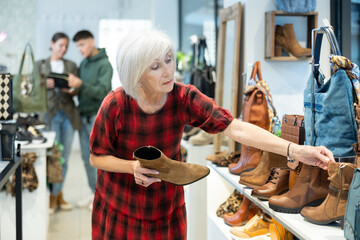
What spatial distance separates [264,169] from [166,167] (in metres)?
0.71

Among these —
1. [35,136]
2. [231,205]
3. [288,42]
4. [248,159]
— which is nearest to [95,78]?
[35,136]

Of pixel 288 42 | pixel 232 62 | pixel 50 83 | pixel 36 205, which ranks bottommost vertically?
pixel 36 205

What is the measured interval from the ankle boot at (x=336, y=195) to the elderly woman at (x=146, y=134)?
13 cm

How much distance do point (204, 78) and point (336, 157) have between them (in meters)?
2.38

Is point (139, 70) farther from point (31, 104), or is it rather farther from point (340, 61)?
point (31, 104)

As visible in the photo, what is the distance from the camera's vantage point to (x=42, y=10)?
8289mm

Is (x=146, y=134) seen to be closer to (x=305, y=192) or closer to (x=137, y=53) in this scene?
(x=137, y=53)

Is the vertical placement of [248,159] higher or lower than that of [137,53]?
lower

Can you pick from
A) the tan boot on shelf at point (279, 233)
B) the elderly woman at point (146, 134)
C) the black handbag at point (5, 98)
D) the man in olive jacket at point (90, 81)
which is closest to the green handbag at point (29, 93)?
the man in olive jacket at point (90, 81)

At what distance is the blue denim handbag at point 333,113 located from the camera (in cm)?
169

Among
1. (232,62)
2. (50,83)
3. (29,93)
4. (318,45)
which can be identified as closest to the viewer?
(318,45)

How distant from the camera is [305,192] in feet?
5.72

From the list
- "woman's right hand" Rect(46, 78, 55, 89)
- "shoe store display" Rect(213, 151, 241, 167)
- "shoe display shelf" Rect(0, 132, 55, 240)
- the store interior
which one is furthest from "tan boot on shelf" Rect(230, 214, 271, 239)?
"woman's right hand" Rect(46, 78, 55, 89)

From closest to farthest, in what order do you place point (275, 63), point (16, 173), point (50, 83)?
1. point (16, 173)
2. point (275, 63)
3. point (50, 83)
